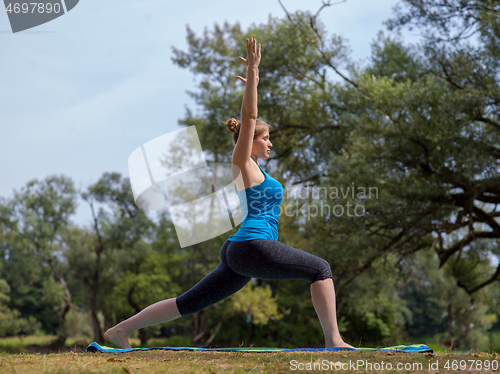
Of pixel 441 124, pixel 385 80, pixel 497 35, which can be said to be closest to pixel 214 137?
pixel 385 80

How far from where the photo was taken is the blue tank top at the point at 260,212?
335 centimetres

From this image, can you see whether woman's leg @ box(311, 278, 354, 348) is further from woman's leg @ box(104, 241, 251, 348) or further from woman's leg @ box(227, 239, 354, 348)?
woman's leg @ box(104, 241, 251, 348)

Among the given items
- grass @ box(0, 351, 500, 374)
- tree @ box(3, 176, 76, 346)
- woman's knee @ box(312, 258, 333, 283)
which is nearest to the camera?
grass @ box(0, 351, 500, 374)

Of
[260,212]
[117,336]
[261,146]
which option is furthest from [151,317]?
[261,146]

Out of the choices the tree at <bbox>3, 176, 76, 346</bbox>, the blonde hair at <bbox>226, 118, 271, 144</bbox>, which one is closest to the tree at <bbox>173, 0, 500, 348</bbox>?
the blonde hair at <bbox>226, 118, 271, 144</bbox>

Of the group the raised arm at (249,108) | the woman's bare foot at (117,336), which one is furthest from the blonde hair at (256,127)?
the woman's bare foot at (117,336)

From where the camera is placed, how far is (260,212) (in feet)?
11.3

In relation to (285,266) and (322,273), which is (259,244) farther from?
(322,273)

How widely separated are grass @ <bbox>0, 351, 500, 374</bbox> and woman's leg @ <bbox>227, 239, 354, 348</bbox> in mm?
360

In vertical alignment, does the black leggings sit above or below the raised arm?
below

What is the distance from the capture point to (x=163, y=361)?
327 cm

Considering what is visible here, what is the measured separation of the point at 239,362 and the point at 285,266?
2.62 ft

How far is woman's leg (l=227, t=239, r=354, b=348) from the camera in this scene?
3.28m

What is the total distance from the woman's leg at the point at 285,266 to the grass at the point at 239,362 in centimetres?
36
